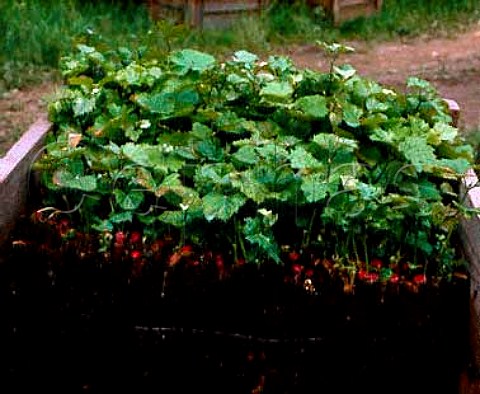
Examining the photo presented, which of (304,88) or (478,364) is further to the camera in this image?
(304,88)

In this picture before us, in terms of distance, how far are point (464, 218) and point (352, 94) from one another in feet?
2.17

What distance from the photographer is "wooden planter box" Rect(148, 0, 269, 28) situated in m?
8.59

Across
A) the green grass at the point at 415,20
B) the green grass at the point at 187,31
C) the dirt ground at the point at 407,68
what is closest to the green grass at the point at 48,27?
the green grass at the point at 187,31

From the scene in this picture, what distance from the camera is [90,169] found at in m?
2.75

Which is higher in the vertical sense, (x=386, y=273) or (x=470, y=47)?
(x=386, y=273)

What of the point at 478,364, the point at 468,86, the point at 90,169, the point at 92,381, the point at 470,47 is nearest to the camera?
the point at 478,364

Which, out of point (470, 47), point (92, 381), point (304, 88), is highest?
point (304, 88)

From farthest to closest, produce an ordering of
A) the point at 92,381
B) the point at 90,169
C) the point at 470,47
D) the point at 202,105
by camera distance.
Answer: the point at 470,47, the point at 202,105, the point at 90,169, the point at 92,381

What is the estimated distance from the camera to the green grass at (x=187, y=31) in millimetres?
7312

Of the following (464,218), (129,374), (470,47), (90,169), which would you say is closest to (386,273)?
(464,218)

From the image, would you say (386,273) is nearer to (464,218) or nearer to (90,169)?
(464,218)

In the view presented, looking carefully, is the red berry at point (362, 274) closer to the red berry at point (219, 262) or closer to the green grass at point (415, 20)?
the red berry at point (219, 262)

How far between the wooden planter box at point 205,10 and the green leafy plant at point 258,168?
5.52m

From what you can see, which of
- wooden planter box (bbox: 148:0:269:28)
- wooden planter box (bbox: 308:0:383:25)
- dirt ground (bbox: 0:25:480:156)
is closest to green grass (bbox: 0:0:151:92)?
wooden planter box (bbox: 148:0:269:28)
